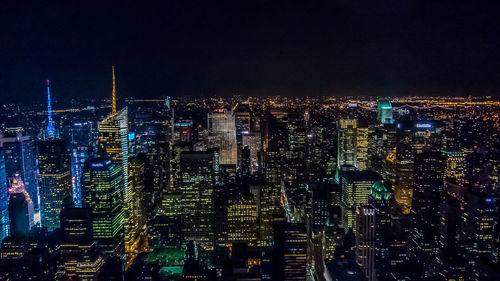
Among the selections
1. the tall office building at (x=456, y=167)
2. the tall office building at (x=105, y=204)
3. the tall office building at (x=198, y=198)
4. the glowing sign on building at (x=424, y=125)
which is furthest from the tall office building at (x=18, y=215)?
the glowing sign on building at (x=424, y=125)

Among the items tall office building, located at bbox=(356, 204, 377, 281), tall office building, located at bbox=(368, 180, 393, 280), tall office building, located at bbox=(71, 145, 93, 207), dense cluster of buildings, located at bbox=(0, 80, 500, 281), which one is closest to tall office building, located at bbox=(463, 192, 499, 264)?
dense cluster of buildings, located at bbox=(0, 80, 500, 281)

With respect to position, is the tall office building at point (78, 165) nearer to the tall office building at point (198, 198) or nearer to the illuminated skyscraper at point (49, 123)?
the illuminated skyscraper at point (49, 123)

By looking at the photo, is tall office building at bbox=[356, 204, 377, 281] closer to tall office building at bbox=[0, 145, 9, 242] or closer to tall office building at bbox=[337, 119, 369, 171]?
tall office building at bbox=[337, 119, 369, 171]

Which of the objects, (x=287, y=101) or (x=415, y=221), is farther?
(x=287, y=101)

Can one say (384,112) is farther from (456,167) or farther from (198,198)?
(198,198)

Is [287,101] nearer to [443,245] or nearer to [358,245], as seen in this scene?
[358,245]

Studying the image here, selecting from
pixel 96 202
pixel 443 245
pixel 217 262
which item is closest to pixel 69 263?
pixel 96 202

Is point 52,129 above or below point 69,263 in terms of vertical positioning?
above
